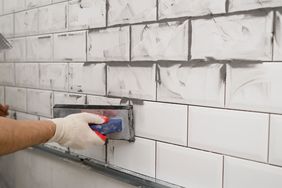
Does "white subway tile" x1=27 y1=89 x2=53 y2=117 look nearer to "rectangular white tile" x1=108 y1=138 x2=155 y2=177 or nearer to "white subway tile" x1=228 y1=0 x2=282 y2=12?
"rectangular white tile" x1=108 y1=138 x2=155 y2=177

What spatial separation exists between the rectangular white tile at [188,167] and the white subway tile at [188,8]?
464 millimetres

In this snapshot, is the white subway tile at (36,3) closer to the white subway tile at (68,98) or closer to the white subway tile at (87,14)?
the white subway tile at (87,14)

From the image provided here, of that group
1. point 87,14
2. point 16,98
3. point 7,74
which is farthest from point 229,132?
point 7,74

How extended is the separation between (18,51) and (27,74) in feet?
0.61

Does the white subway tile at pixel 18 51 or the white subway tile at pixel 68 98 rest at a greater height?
the white subway tile at pixel 18 51

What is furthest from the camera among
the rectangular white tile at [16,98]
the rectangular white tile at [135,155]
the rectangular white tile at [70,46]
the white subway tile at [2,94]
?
the white subway tile at [2,94]

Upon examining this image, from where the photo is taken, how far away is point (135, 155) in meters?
1.19

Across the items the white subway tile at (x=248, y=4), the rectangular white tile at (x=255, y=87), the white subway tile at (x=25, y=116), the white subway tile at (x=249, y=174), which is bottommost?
the white subway tile at (x=249, y=174)

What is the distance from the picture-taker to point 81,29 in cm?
139

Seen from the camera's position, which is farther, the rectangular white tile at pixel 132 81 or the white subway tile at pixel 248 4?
the rectangular white tile at pixel 132 81

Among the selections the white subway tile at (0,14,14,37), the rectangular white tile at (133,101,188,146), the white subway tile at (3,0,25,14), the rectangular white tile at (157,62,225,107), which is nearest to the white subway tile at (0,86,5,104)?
the white subway tile at (0,14,14,37)

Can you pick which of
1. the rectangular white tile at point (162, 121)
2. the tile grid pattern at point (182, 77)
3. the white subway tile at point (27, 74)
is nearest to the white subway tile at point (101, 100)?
the tile grid pattern at point (182, 77)

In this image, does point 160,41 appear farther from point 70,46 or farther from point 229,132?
point 70,46

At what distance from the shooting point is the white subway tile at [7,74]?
1.89 m
